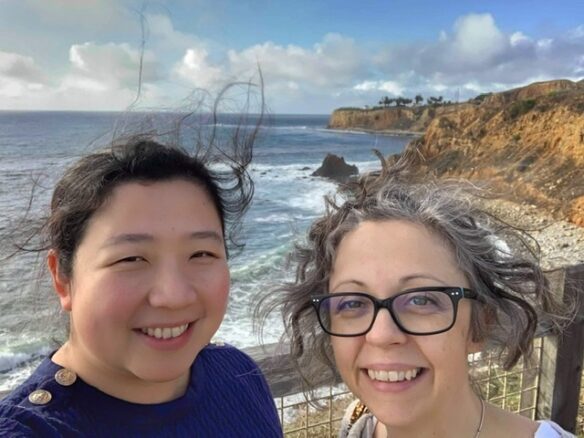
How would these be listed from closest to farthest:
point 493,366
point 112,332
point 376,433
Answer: point 112,332 < point 376,433 < point 493,366

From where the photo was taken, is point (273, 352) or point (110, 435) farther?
point (273, 352)

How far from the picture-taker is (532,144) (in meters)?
24.0

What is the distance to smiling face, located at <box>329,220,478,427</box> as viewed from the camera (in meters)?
1.39

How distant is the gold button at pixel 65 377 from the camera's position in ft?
Result: 3.84

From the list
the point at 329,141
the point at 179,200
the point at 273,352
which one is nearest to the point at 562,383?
the point at 273,352

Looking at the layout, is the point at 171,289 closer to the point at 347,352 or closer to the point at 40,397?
the point at 40,397

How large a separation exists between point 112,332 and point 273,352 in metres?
0.94

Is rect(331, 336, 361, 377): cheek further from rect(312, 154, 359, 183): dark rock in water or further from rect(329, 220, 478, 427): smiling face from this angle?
rect(312, 154, 359, 183): dark rock in water

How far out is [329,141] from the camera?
8000 cm

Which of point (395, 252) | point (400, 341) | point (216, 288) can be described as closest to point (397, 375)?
point (400, 341)

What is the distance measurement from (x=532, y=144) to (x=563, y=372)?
24008mm

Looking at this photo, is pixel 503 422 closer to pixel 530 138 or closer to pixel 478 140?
pixel 530 138

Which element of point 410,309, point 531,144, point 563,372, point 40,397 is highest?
point 531,144

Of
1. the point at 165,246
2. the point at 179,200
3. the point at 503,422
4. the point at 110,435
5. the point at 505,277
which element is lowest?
the point at 503,422
